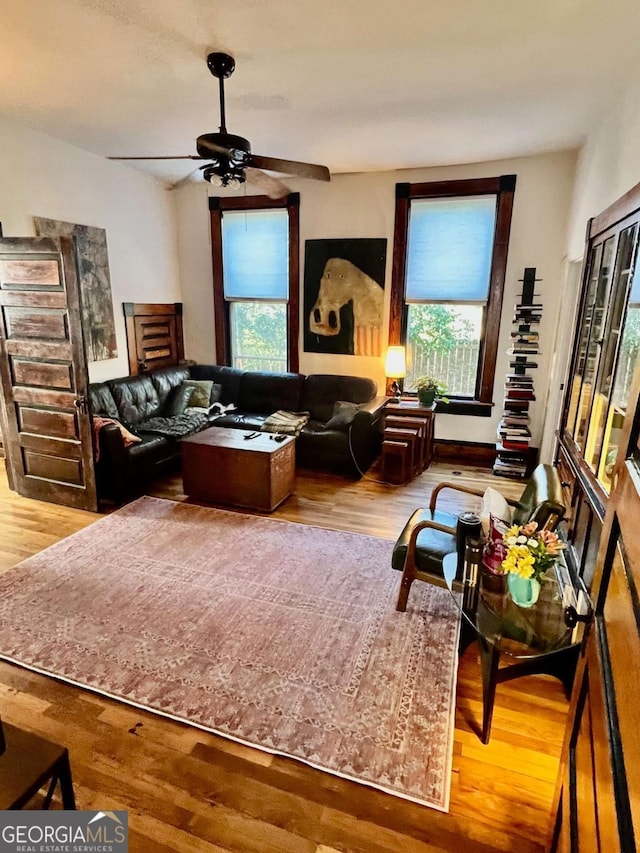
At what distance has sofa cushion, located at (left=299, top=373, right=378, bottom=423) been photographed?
5.17 meters

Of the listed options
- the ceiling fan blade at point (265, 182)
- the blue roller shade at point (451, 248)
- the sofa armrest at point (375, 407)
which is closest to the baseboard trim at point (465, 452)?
the sofa armrest at point (375, 407)

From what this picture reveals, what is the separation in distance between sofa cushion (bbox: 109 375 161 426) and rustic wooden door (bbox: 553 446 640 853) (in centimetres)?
444

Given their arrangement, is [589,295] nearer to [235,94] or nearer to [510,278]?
[510,278]

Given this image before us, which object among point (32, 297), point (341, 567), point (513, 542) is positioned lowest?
point (341, 567)

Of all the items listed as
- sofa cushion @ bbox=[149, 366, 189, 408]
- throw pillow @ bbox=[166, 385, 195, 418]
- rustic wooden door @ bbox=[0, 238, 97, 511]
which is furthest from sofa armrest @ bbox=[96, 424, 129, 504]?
sofa cushion @ bbox=[149, 366, 189, 408]

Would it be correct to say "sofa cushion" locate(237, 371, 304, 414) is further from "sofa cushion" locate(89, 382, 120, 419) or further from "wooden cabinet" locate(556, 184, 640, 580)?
"wooden cabinet" locate(556, 184, 640, 580)

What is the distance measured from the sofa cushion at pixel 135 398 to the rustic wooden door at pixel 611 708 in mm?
4439

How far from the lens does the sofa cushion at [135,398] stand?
15.5ft

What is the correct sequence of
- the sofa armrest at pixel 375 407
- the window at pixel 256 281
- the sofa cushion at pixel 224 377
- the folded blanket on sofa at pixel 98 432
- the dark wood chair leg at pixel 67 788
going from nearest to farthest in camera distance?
the dark wood chair leg at pixel 67 788 → the folded blanket on sofa at pixel 98 432 → the sofa armrest at pixel 375 407 → the window at pixel 256 281 → the sofa cushion at pixel 224 377

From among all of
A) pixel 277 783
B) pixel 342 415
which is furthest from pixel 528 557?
pixel 342 415

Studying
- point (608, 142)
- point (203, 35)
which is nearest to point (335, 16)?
point (203, 35)

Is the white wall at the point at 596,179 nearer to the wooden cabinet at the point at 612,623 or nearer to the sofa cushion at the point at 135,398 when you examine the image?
the wooden cabinet at the point at 612,623

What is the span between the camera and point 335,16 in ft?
7.31

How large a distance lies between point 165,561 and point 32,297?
7.33 ft
